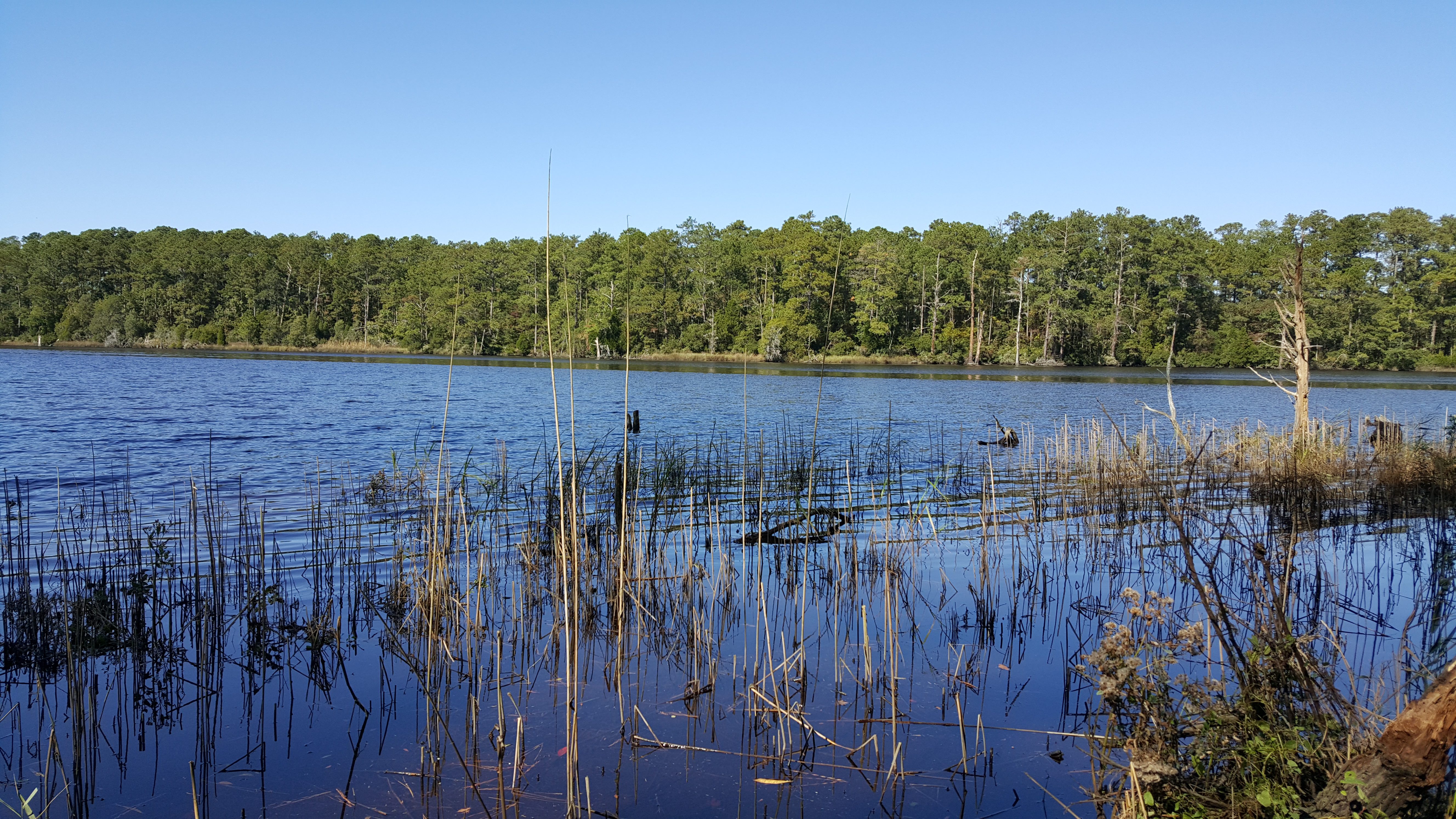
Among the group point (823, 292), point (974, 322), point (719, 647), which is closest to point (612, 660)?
point (719, 647)

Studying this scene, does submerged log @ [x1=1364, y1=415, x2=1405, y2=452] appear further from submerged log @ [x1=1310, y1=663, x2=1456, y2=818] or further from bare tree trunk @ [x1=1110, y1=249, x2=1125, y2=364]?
bare tree trunk @ [x1=1110, y1=249, x2=1125, y2=364]

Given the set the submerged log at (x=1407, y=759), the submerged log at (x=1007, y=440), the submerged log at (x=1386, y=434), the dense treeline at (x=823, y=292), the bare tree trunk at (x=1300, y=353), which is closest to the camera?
the submerged log at (x=1407, y=759)

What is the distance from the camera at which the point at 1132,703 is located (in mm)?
2990

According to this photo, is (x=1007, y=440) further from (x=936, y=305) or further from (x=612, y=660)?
(x=936, y=305)

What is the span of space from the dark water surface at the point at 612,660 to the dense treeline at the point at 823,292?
43510 millimetres

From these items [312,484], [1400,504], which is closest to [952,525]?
[1400,504]

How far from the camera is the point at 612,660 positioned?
441cm

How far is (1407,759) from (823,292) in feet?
199

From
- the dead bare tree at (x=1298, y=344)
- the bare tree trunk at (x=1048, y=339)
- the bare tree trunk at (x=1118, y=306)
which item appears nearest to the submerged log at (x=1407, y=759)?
the dead bare tree at (x=1298, y=344)

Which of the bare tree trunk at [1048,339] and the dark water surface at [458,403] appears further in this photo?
the bare tree trunk at [1048,339]

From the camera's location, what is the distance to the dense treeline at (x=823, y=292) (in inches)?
2290

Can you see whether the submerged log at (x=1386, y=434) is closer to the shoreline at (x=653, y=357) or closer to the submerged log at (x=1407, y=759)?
the submerged log at (x=1407, y=759)

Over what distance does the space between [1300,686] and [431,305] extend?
78.4 metres

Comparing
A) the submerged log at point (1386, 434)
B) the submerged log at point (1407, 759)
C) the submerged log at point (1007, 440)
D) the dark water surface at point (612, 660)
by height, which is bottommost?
the dark water surface at point (612, 660)
